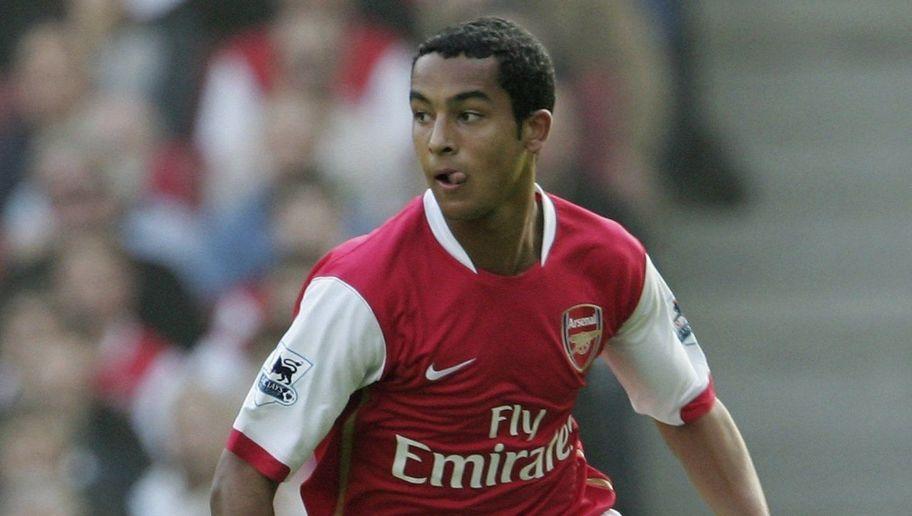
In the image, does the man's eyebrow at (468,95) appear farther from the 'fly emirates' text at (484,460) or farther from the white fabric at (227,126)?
the white fabric at (227,126)

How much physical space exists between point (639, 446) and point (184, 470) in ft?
6.68

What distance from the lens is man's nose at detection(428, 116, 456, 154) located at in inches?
126

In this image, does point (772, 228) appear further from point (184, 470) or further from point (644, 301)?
point (644, 301)

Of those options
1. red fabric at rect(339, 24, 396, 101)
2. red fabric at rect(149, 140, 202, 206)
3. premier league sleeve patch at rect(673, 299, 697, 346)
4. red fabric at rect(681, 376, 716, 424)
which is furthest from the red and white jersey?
red fabric at rect(149, 140, 202, 206)

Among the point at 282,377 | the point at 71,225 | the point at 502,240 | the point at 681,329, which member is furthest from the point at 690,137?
the point at 282,377

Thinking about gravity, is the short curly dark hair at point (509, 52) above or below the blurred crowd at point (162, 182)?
above

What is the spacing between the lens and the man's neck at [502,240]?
3389 mm

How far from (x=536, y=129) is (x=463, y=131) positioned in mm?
212

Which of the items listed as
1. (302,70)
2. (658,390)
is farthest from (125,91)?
(658,390)

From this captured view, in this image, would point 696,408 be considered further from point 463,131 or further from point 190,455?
point 190,455

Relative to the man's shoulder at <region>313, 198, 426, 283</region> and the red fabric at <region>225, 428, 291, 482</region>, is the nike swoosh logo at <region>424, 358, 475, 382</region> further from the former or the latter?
the red fabric at <region>225, 428, 291, 482</region>

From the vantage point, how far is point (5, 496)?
699 centimetres

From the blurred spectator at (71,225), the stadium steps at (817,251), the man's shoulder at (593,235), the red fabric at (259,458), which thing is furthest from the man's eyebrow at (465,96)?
the stadium steps at (817,251)

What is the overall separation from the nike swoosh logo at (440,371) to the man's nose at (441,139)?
440 millimetres
